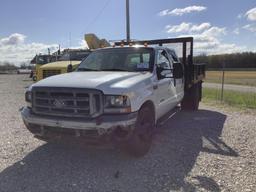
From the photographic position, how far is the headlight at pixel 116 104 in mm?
4254

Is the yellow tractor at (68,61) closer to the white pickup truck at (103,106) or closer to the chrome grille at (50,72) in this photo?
the chrome grille at (50,72)

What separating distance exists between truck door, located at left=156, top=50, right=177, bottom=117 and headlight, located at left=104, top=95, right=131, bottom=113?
141 centimetres

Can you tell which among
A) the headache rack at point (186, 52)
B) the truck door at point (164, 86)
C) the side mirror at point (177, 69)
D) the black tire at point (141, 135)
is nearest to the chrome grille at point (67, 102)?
the black tire at point (141, 135)

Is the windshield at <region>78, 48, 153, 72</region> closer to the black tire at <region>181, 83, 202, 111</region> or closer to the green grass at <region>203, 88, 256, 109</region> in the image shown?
the black tire at <region>181, 83, 202, 111</region>

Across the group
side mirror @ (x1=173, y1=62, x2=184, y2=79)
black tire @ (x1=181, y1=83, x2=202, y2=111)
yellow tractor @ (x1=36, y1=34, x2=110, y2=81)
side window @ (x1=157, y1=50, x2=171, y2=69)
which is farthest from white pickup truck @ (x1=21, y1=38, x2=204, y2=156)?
yellow tractor @ (x1=36, y1=34, x2=110, y2=81)

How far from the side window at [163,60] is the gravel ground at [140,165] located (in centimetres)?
155

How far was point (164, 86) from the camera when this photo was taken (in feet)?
19.5

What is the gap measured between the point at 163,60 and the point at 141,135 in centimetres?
209

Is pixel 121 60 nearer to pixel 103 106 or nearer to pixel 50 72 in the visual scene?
pixel 103 106

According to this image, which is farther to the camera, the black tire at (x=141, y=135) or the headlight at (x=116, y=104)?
the black tire at (x=141, y=135)

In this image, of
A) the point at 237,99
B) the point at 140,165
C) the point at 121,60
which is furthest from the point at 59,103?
the point at 237,99

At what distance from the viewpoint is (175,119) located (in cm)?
827

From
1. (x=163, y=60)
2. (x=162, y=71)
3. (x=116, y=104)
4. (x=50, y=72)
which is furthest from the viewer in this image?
(x=50, y=72)

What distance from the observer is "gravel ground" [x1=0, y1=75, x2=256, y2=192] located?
3964 millimetres
